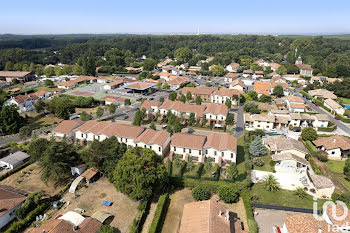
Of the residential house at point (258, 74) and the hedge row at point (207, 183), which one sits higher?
the residential house at point (258, 74)

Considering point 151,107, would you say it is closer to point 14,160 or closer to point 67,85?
point 14,160

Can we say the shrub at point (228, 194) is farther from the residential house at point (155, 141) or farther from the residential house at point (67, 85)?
the residential house at point (67, 85)

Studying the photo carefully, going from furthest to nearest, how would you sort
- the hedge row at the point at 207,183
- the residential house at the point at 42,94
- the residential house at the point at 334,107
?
the residential house at the point at 42,94, the residential house at the point at 334,107, the hedge row at the point at 207,183

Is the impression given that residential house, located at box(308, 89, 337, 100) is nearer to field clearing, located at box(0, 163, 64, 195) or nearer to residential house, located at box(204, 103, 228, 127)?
residential house, located at box(204, 103, 228, 127)

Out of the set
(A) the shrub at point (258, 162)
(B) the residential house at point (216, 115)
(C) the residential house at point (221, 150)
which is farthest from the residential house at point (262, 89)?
(C) the residential house at point (221, 150)

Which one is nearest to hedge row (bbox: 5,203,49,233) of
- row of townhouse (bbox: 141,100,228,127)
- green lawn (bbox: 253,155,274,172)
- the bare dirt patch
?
the bare dirt patch

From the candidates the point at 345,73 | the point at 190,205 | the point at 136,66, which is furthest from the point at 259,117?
the point at 136,66
